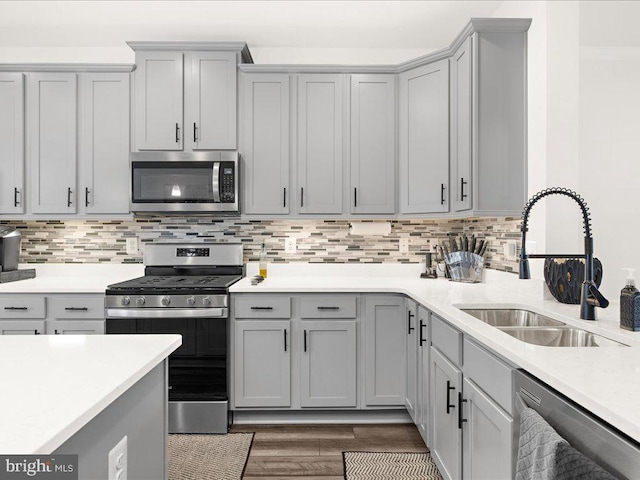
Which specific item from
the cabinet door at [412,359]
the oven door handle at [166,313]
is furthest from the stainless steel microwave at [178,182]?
the cabinet door at [412,359]

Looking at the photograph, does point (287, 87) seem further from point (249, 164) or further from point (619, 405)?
point (619, 405)

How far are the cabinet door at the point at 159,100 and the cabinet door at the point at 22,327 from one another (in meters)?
1.37

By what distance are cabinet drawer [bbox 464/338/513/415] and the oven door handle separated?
5.34 feet

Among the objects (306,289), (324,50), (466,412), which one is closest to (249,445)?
(306,289)

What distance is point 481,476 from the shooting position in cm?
155

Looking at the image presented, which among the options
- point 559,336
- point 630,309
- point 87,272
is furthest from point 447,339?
point 87,272

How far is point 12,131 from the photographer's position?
3.12m

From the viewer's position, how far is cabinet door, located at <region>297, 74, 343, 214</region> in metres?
3.14

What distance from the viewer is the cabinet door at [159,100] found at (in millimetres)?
3088

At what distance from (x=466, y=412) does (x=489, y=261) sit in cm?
154

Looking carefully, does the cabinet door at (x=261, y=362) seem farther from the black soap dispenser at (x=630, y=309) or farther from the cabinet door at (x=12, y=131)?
the cabinet door at (x=12, y=131)

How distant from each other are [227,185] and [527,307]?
206cm

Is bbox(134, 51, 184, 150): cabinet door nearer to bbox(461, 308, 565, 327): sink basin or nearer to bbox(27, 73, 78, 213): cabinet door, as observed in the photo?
bbox(27, 73, 78, 213): cabinet door

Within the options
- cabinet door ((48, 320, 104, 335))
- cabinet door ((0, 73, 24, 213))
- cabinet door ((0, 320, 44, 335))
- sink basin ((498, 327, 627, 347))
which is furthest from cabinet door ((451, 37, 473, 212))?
cabinet door ((0, 73, 24, 213))
